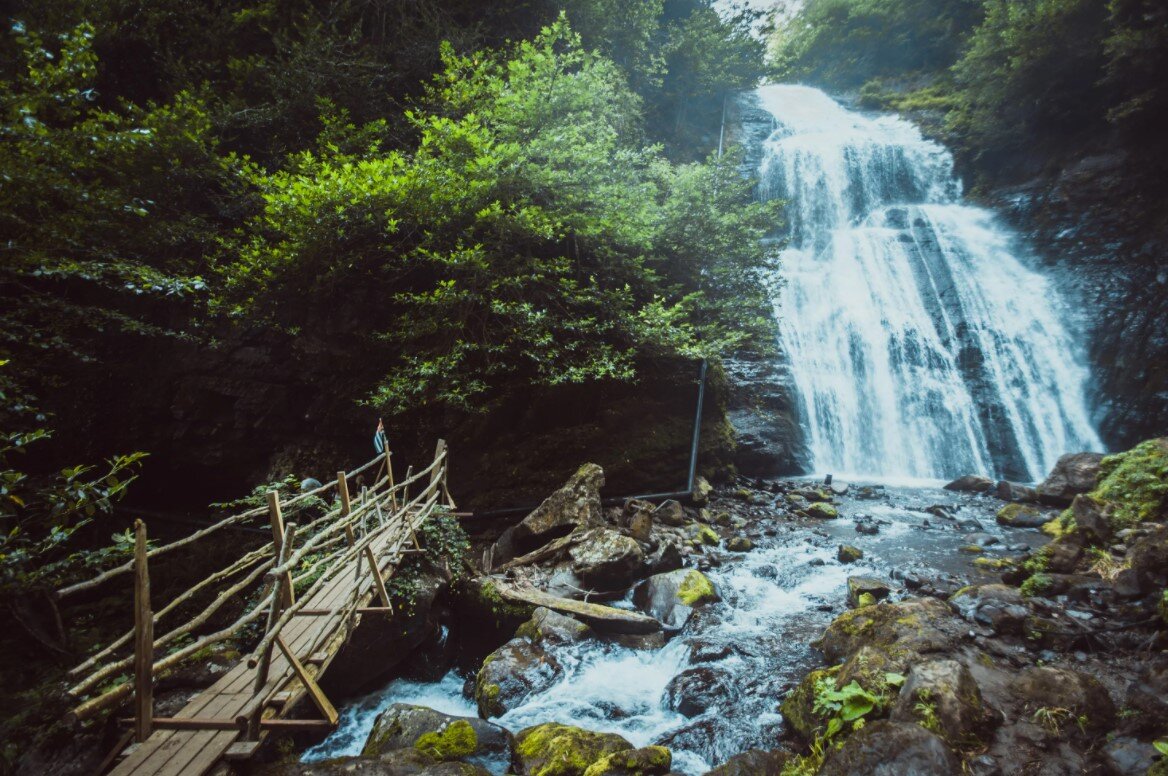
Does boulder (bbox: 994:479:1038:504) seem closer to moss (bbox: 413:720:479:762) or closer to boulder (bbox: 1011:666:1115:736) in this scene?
boulder (bbox: 1011:666:1115:736)

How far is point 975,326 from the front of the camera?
1436cm

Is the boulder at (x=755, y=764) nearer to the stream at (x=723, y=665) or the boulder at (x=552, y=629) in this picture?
the stream at (x=723, y=665)

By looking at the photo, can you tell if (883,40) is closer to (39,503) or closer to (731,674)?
(731,674)

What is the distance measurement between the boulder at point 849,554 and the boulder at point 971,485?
19.7 ft

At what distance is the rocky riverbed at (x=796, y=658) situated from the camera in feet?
9.21

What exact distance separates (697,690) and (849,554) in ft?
12.9

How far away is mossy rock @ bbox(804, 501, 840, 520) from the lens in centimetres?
923

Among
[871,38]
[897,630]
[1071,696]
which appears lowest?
[897,630]

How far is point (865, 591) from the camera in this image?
5.69 m

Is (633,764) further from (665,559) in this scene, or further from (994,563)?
(994,563)

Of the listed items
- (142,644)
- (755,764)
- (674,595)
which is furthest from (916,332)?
(142,644)

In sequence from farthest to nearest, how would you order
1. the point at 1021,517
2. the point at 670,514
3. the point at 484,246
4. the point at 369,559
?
1. the point at 1021,517
2. the point at 670,514
3. the point at 484,246
4. the point at 369,559

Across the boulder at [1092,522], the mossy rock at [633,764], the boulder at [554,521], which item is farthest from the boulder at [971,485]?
the mossy rock at [633,764]

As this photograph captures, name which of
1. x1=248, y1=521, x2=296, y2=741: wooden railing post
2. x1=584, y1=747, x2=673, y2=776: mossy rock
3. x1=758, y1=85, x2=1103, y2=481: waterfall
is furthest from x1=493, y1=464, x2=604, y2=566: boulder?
x1=758, y1=85, x2=1103, y2=481: waterfall
